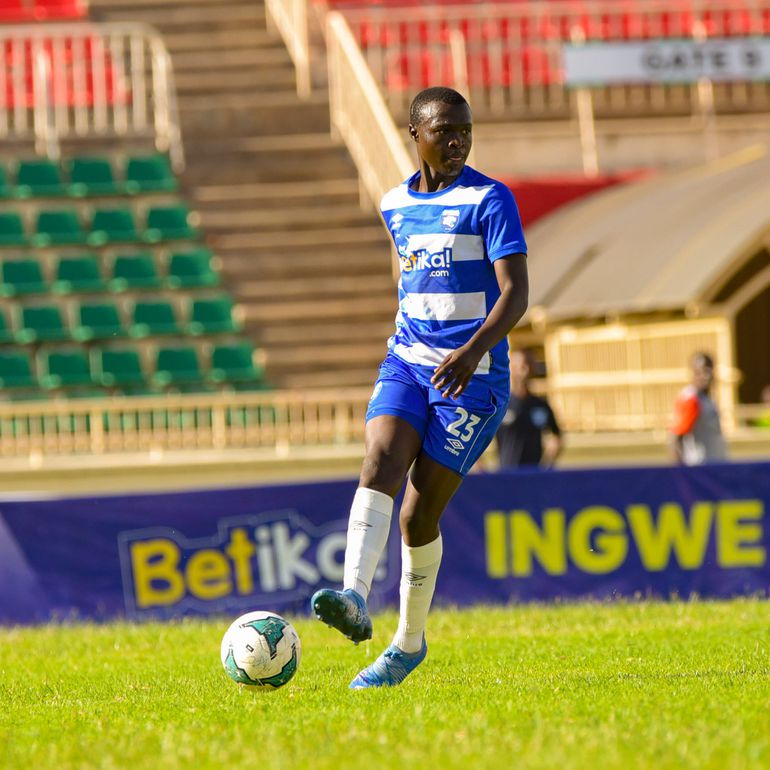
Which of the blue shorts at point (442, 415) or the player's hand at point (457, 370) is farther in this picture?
the blue shorts at point (442, 415)

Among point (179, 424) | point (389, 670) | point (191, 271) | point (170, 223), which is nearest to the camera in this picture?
point (389, 670)

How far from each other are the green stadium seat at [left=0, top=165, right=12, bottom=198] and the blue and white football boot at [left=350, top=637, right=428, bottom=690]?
18061 millimetres

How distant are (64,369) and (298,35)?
8496mm

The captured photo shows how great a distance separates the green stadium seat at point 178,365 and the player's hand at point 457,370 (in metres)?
14.7

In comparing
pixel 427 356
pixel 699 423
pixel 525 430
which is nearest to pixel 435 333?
pixel 427 356

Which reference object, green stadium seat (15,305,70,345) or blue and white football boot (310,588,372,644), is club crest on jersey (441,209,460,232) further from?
green stadium seat (15,305,70,345)

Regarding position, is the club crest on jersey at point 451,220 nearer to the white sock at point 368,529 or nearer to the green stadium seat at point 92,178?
the white sock at point 368,529

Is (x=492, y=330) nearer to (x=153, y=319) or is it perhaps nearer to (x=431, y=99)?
(x=431, y=99)

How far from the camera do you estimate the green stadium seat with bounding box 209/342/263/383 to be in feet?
69.2

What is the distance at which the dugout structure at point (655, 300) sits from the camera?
64.4 feet

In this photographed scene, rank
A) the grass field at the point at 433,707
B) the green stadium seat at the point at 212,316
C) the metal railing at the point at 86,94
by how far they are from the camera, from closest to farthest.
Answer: the grass field at the point at 433,707 → the green stadium seat at the point at 212,316 → the metal railing at the point at 86,94

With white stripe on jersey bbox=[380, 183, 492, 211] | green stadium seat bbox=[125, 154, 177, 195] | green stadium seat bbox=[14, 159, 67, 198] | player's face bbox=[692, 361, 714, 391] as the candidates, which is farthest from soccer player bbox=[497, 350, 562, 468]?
green stadium seat bbox=[14, 159, 67, 198]

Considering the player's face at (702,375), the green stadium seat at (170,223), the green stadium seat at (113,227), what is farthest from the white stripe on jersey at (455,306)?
the green stadium seat at (170,223)

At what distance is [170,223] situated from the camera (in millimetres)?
23469
